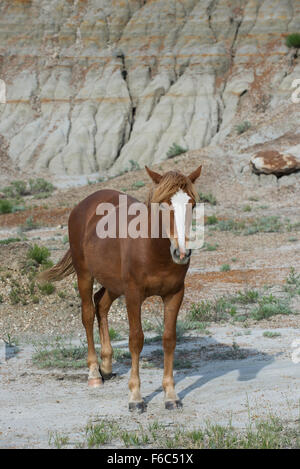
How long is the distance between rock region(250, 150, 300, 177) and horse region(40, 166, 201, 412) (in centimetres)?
1865

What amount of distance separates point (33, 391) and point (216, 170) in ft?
72.1

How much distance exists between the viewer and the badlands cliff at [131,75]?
39.7m

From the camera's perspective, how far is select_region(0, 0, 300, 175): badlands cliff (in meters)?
39.7

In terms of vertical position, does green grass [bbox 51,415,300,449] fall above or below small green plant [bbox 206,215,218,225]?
above

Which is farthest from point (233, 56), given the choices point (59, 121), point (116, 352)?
point (116, 352)

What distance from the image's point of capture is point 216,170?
2798cm

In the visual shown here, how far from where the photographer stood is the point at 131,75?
145ft

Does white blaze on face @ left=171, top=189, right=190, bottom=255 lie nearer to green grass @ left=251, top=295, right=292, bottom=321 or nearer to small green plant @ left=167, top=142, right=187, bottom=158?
green grass @ left=251, top=295, right=292, bottom=321

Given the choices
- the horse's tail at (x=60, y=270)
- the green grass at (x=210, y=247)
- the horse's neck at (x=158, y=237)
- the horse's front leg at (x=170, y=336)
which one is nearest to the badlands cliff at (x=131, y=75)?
the green grass at (x=210, y=247)

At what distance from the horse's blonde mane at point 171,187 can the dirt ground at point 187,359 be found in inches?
77.5

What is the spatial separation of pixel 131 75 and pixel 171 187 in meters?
40.0

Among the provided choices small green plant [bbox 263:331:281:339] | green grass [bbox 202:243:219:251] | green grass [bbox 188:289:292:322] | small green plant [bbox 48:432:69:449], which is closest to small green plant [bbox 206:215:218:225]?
green grass [bbox 202:243:219:251]

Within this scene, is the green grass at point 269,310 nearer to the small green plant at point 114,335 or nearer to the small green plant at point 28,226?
the small green plant at point 114,335
